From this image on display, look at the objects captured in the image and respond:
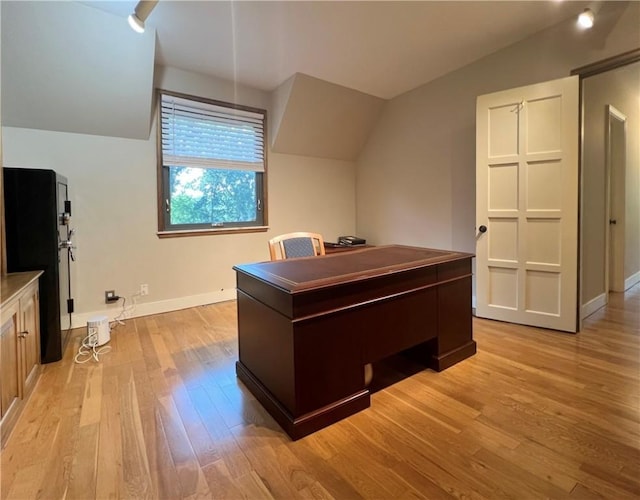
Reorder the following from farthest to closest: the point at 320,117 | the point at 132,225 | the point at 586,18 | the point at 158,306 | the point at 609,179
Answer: the point at 320,117, the point at 609,179, the point at 158,306, the point at 132,225, the point at 586,18

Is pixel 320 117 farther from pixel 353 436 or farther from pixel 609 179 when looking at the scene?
pixel 353 436

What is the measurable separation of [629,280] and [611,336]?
2331 millimetres

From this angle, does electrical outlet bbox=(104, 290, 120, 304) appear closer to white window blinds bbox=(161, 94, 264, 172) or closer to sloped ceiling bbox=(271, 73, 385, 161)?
white window blinds bbox=(161, 94, 264, 172)

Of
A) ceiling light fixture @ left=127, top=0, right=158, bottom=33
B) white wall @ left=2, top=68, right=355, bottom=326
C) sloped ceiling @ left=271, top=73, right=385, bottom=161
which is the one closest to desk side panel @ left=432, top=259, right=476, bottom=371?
ceiling light fixture @ left=127, top=0, right=158, bottom=33

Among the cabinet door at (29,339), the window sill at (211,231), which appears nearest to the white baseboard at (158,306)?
the window sill at (211,231)

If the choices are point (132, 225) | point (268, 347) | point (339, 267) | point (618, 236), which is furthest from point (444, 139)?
point (132, 225)

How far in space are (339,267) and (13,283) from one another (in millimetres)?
1950

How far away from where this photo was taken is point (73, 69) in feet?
8.93

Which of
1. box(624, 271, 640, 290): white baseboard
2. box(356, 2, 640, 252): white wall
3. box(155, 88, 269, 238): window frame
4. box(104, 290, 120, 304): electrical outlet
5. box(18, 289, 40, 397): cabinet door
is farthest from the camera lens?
box(624, 271, 640, 290): white baseboard

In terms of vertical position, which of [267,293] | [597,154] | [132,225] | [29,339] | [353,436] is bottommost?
[353,436]

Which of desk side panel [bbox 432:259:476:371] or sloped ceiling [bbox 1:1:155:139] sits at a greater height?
sloped ceiling [bbox 1:1:155:139]

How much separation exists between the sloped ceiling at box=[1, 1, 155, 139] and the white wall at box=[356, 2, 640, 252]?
2.94m

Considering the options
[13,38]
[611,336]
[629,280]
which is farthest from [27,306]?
[629,280]

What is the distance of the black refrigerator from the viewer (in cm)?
230
